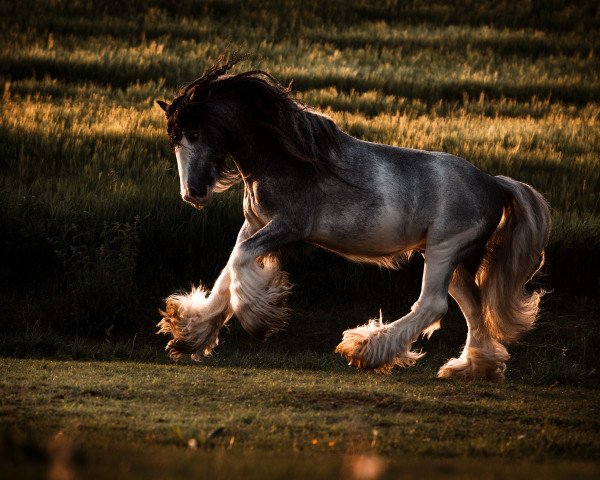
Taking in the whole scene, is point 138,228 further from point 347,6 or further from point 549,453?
point 347,6

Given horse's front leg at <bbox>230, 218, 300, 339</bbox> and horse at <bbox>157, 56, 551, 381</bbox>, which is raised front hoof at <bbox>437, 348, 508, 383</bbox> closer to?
horse at <bbox>157, 56, 551, 381</bbox>

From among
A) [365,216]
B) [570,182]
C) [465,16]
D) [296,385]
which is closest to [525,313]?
[365,216]

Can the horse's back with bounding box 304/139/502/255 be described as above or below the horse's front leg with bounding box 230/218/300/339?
above

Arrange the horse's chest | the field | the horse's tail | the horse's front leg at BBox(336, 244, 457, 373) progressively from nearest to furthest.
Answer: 1. the field
2. the horse's front leg at BBox(336, 244, 457, 373)
3. the horse's chest
4. the horse's tail

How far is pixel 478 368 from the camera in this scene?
26.4 feet

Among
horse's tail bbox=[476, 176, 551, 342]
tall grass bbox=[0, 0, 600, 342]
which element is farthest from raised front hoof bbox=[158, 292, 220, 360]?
tall grass bbox=[0, 0, 600, 342]

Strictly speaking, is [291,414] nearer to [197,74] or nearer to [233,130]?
[233,130]

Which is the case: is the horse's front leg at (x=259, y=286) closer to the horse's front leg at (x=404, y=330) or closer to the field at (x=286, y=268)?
the field at (x=286, y=268)

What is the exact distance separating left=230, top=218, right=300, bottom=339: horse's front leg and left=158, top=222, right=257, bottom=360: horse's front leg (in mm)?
212

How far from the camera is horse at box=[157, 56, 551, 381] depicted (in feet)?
24.3

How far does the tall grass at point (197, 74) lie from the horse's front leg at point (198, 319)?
2602 mm

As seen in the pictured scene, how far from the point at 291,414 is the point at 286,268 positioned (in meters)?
5.19

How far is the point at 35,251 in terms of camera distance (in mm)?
10688

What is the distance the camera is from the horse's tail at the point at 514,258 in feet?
26.8
